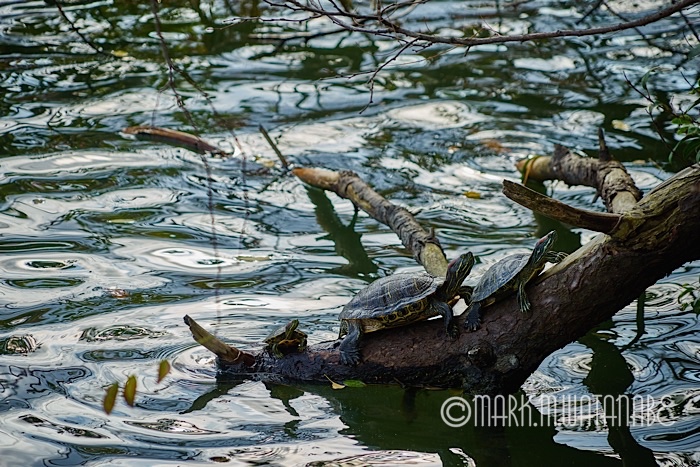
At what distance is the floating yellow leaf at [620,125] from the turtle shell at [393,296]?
4.47m

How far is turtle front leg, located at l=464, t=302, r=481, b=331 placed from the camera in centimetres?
400

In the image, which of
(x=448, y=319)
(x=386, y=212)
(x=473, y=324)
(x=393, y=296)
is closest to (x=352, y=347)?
(x=393, y=296)

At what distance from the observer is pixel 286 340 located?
170 inches

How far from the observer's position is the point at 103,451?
3.78 metres

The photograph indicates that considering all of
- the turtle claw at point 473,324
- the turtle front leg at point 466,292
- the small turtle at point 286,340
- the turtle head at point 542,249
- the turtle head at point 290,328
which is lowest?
the small turtle at point 286,340

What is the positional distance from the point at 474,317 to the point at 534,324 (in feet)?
0.92

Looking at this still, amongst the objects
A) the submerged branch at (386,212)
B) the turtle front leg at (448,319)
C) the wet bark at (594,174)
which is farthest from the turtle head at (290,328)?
the wet bark at (594,174)

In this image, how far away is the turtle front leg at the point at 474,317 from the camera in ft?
13.1

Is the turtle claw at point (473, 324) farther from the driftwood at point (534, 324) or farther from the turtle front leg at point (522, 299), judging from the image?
the turtle front leg at point (522, 299)

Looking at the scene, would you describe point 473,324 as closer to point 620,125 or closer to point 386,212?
point 386,212

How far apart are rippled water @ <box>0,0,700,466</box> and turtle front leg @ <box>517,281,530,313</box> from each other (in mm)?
628

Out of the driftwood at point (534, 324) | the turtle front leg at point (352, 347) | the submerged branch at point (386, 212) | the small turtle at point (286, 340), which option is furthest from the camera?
the submerged branch at point (386, 212)

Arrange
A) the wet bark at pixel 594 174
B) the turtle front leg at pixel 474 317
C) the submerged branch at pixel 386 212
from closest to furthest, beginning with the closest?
the turtle front leg at pixel 474 317 < the submerged branch at pixel 386 212 < the wet bark at pixel 594 174

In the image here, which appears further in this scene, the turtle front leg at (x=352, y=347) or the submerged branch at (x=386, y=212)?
the submerged branch at (x=386, y=212)
